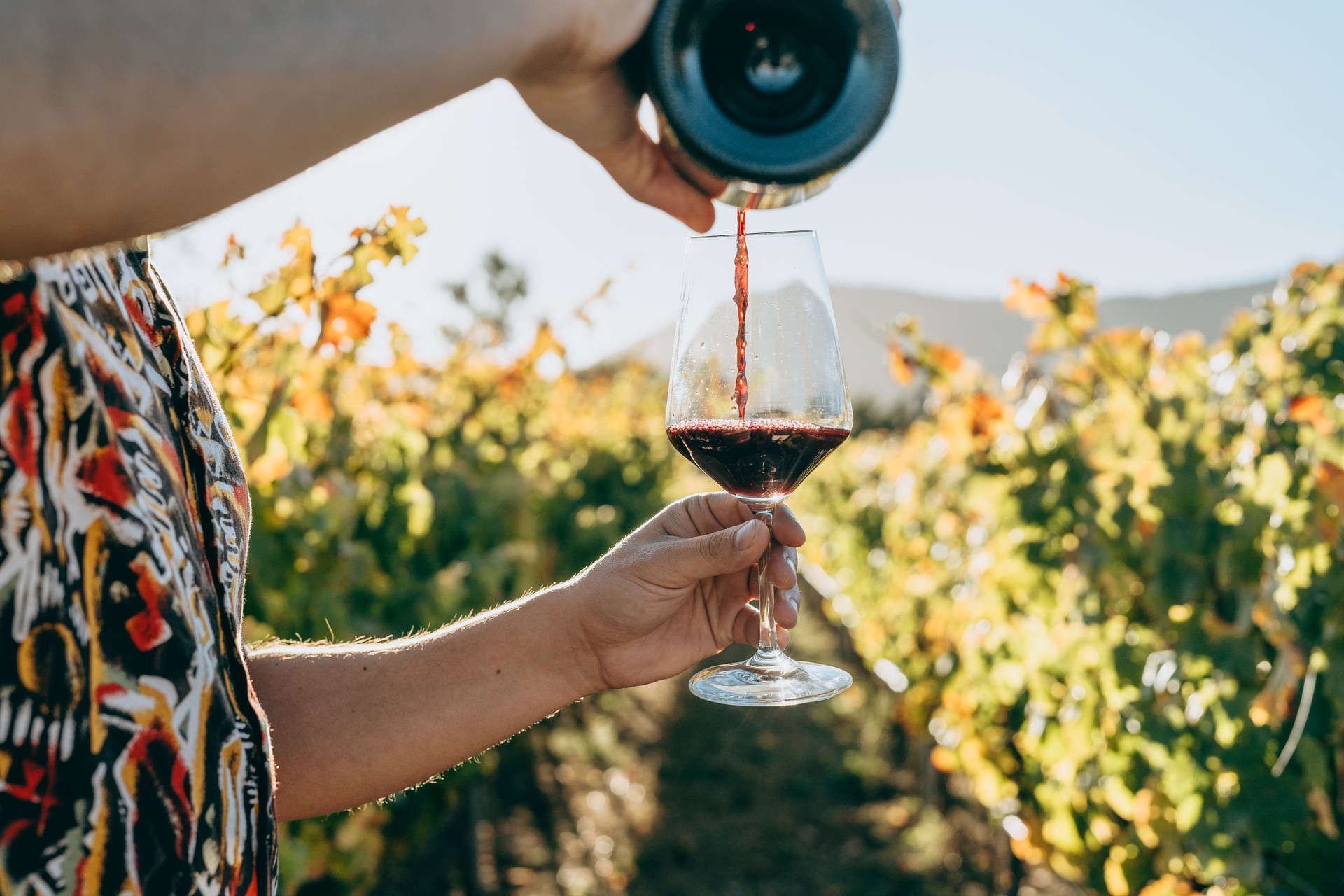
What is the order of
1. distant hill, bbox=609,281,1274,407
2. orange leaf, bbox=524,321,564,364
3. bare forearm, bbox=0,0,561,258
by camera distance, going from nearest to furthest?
bare forearm, bbox=0,0,561,258, orange leaf, bbox=524,321,564,364, distant hill, bbox=609,281,1274,407

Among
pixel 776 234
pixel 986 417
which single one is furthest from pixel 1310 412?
pixel 776 234

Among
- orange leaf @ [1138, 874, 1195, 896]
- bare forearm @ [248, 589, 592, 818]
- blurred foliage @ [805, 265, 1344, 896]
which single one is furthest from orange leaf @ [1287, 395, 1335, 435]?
bare forearm @ [248, 589, 592, 818]

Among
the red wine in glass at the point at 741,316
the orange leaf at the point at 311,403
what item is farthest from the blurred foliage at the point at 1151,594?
the orange leaf at the point at 311,403

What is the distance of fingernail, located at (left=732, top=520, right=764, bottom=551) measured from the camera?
125 centimetres

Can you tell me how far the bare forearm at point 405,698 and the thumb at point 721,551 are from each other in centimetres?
18

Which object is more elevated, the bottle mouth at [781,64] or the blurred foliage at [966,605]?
the bottle mouth at [781,64]

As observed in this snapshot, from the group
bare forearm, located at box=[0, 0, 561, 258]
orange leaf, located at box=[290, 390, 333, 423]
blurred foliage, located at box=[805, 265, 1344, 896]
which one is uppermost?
bare forearm, located at box=[0, 0, 561, 258]

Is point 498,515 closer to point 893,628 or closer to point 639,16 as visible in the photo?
point 893,628

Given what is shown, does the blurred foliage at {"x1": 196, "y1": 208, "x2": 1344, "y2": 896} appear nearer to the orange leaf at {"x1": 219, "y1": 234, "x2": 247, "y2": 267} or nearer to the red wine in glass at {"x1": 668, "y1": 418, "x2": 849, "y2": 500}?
the orange leaf at {"x1": 219, "y1": 234, "x2": 247, "y2": 267}

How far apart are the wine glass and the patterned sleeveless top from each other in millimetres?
644

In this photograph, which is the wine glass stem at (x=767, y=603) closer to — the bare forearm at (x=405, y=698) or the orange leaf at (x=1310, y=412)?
the bare forearm at (x=405, y=698)

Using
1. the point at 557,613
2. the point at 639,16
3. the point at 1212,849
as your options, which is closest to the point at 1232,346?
the point at 1212,849

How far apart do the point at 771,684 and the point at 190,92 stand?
1.03 meters

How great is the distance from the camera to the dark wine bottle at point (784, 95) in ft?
2.97
